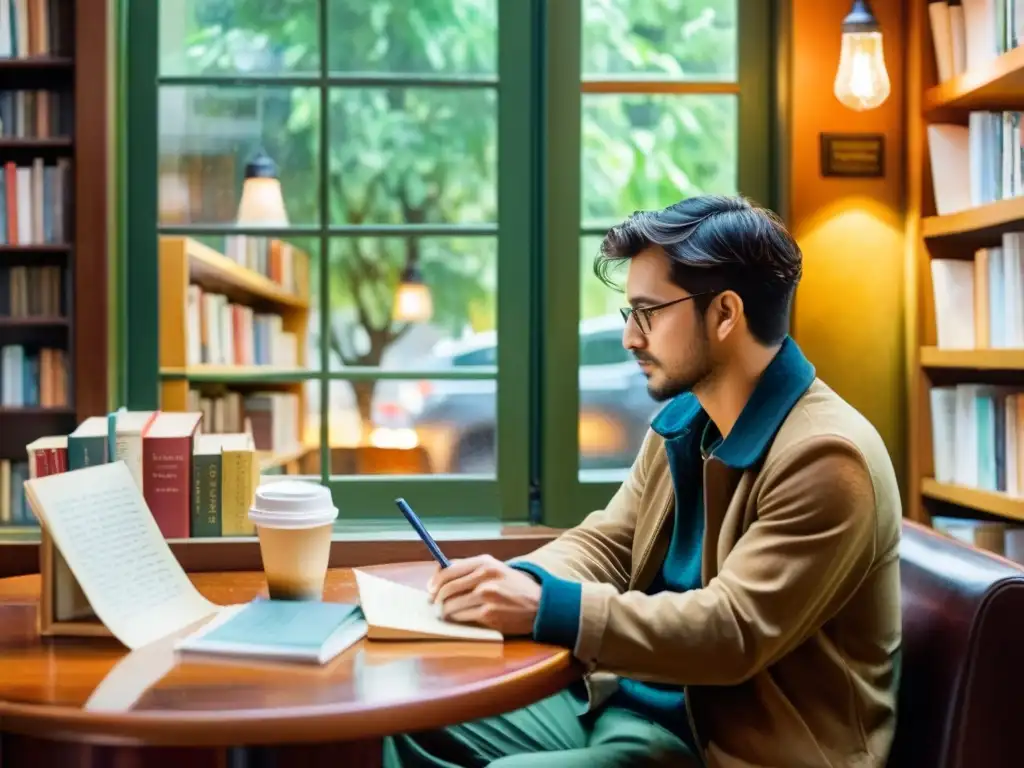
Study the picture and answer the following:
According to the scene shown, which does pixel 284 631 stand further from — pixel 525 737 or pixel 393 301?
pixel 393 301

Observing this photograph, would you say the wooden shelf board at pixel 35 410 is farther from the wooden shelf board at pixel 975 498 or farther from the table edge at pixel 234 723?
the wooden shelf board at pixel 975 498

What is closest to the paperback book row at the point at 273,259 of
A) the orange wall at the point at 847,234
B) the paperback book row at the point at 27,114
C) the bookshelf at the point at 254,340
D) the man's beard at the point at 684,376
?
the bookshelf at the point at 254,340

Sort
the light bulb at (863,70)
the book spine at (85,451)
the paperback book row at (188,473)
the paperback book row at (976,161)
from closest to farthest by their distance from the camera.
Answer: the book spine at (85,451) → the paperback book row at (188,473) → the paperback book row at (976,161) → the light bulb at (863,70)

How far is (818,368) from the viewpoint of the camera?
9.37 ft

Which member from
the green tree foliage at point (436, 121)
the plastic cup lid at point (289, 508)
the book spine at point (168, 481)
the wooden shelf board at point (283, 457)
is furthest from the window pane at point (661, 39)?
the plastic cup lid at point (289, 508)

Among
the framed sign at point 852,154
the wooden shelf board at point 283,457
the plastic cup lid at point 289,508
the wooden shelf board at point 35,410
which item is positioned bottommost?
the wooden shelf board at point 283,457

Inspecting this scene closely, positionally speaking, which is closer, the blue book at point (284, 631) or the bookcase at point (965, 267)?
the blue book at point (284, 631)

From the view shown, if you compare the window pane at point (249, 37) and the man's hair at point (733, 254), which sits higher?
the window pane at point (249, 37)

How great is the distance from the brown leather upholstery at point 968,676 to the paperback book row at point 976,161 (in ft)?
4.09

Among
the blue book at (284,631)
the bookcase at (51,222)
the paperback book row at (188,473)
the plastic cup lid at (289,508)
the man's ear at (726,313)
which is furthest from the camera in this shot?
the bookcase at (51,222)

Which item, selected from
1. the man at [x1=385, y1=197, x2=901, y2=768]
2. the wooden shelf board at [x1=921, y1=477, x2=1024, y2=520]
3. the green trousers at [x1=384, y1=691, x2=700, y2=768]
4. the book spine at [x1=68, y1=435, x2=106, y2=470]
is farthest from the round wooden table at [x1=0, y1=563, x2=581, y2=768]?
the wooden shelf board at [x1=921, y1=477, x2=1024, y2=520]

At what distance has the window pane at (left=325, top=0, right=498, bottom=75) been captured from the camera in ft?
9.71

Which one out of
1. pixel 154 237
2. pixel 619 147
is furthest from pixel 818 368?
pixel 154 237

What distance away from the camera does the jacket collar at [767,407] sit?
1556 millimetres
